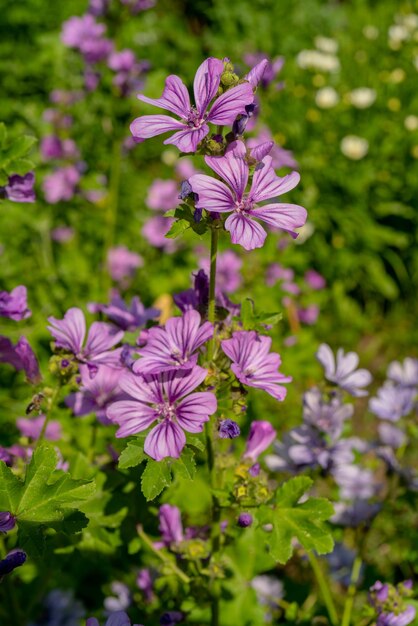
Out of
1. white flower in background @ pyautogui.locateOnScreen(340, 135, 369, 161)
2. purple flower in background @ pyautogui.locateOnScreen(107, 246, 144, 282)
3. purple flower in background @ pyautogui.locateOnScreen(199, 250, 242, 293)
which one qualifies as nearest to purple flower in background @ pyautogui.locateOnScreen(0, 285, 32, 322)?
purple flower in background @ pyautogui.locateOnScreen(199, 250, 242, 293)

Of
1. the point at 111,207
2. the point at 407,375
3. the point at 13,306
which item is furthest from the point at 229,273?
the point at 13,306

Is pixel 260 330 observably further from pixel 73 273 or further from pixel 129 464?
pixel 73 273

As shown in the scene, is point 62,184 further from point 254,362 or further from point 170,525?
point 254,362

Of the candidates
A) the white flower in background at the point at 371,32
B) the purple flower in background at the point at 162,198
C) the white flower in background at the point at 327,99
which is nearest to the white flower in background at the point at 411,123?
the white flower in background at the point at 327,99

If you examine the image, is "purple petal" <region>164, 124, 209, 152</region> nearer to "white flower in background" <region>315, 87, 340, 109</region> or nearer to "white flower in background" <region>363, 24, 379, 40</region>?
"white flower in background" <region>315, 87, 340, 109</region>

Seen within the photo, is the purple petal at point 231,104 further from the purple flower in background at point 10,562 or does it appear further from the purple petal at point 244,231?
the purple flower in background at point 10,562
